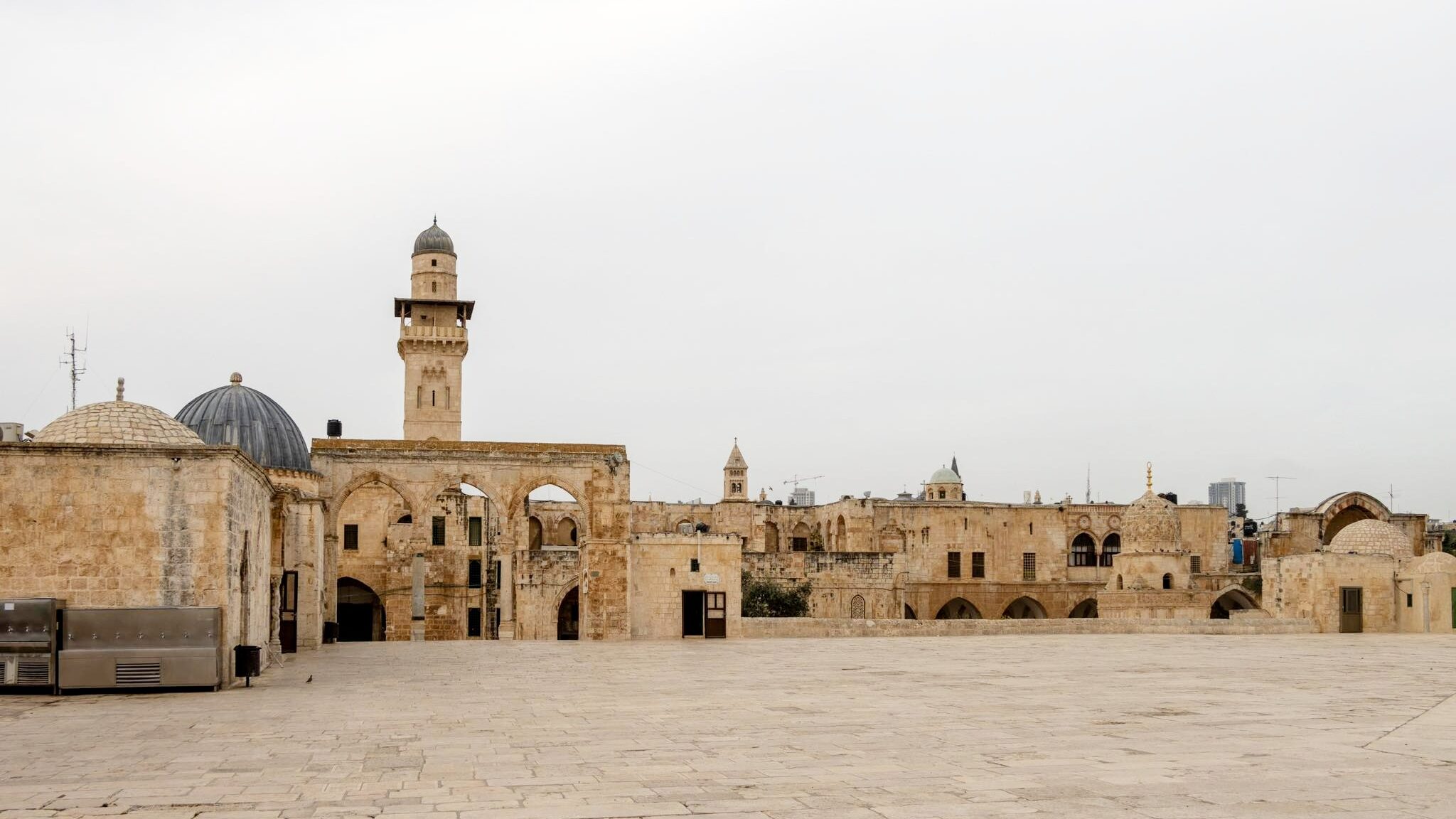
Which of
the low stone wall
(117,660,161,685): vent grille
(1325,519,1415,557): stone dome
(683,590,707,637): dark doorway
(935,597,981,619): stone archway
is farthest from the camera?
(935,597,981,619): stone archway

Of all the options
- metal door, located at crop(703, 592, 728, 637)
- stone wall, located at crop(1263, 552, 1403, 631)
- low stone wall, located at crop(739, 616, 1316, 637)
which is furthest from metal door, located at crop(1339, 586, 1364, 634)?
metal door, located at crop(703, 592, 728, 637)

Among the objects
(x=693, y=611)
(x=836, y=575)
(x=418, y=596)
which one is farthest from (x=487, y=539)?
(x=693, y=611)

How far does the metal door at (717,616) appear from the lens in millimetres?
29031

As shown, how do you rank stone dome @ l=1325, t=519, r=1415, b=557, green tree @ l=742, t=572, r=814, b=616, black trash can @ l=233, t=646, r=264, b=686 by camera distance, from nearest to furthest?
black trash can @ l=233, t=646, r=264, b=686 → stone dome @ l=1325, t=519, r=1415, b=557 → green tree @ l=742, t=572, r=814, b=616

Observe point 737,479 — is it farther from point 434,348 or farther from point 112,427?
point 112,427

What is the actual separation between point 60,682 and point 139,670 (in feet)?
2.77

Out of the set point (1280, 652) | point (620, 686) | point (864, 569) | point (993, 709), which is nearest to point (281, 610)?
point (620, 686)

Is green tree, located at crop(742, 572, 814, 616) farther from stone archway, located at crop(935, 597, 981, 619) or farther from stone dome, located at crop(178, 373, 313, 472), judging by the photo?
stone dome, located at crop(178, 373, 313, 472)

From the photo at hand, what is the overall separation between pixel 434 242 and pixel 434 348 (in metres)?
4.02

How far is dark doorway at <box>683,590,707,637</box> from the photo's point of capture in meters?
29.4

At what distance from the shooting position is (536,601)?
1580 inches

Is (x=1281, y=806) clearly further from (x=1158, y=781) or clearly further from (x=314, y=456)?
(x=314, y=456)

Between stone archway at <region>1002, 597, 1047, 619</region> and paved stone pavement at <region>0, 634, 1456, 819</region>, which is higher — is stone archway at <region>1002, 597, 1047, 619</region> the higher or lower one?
the lower one

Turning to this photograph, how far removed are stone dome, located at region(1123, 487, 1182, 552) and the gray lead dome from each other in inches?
1033
